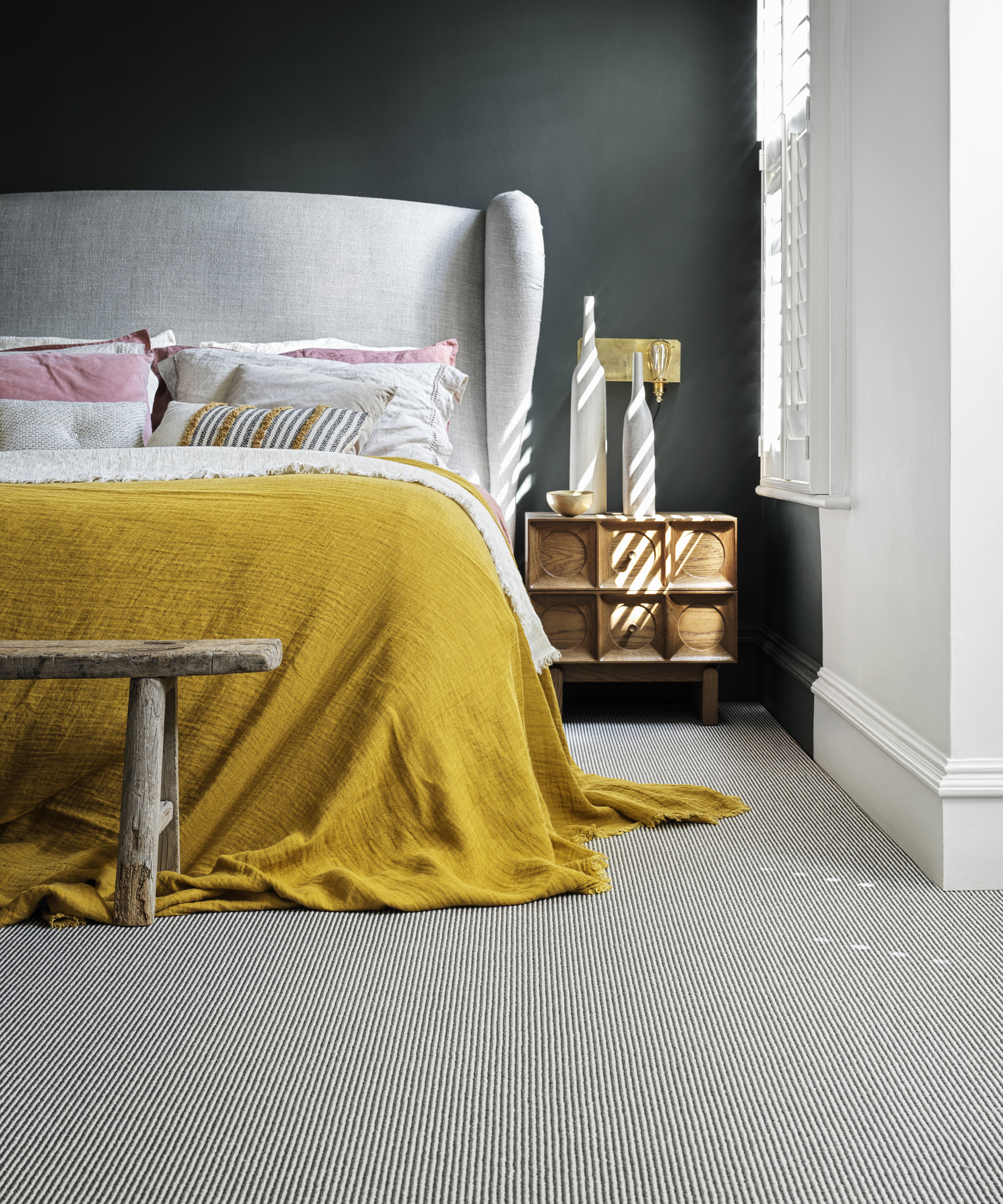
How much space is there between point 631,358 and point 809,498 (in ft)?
3.65

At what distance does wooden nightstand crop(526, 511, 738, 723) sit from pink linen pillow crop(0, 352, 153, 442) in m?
1.19

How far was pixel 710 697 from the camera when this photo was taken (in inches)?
122

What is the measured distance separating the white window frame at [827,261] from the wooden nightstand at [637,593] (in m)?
0.46

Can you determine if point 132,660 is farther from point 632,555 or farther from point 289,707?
point 632,555

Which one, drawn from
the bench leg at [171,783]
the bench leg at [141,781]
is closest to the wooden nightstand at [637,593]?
the bench leg at [171,783]

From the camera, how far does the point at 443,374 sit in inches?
124

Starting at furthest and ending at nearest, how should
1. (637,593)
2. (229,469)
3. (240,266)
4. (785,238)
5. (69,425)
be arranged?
(240,266) < (637,593) < (785,238) < (69,425) < (229,469)

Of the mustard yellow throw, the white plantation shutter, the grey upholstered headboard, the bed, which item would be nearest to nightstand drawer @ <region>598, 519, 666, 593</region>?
the white plantation shutter

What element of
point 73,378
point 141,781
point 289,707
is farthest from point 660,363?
point 141,781

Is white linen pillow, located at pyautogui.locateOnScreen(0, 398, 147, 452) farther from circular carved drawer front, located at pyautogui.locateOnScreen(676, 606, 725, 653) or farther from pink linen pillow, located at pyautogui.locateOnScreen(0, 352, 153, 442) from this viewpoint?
circular carved drawer front, located at pyautogui.locateOnScreen(676, 606, 725, 653)

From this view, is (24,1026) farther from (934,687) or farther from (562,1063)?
(934,687)

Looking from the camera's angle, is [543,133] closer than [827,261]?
No

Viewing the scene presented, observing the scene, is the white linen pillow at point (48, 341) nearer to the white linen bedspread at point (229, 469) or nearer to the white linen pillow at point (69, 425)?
the white linen pillow at point (69, 425)

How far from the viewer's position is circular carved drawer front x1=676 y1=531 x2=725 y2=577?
306 cm
